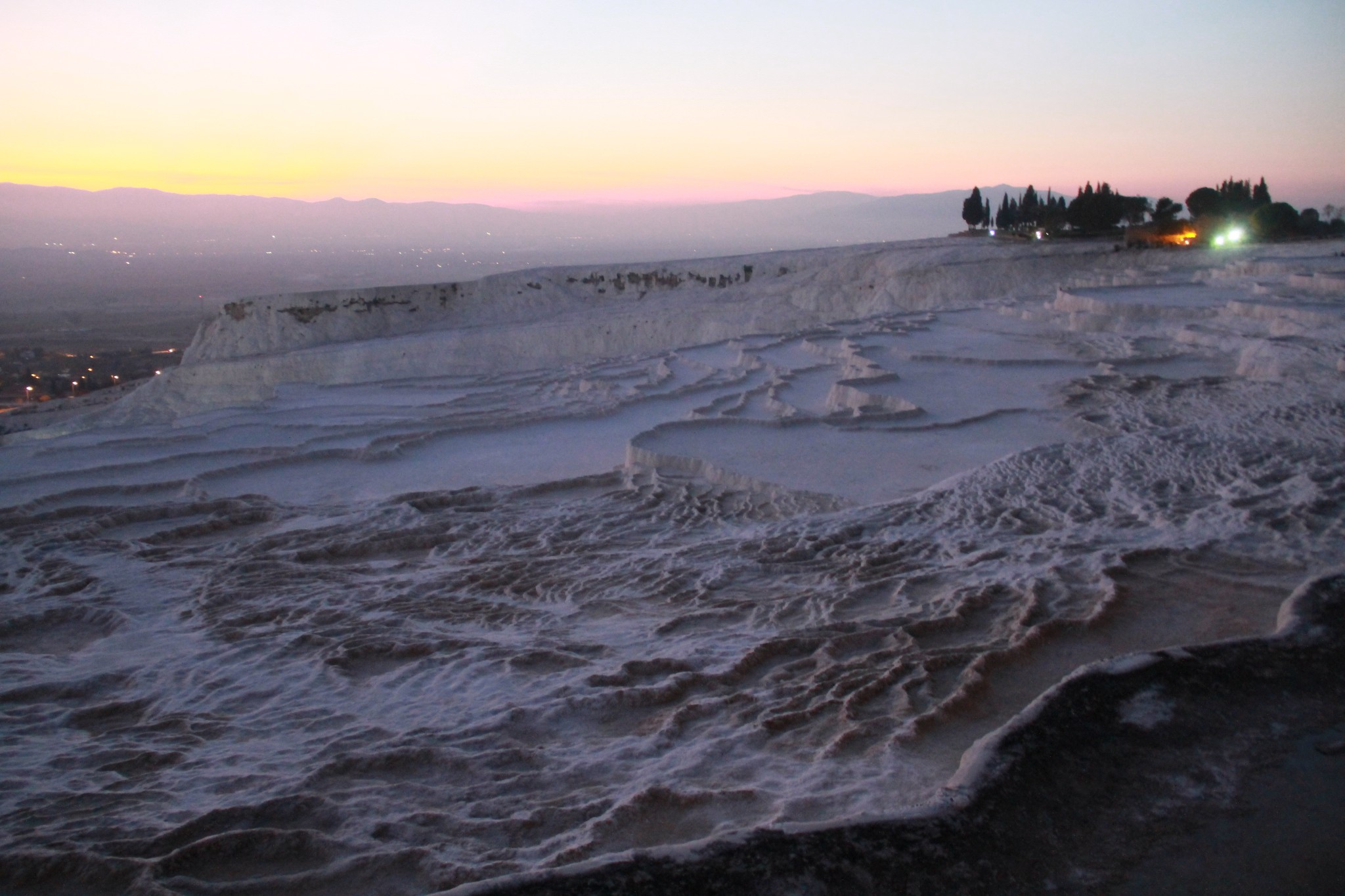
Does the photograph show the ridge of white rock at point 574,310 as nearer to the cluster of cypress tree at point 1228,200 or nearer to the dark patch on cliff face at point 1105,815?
the cluster of cypress tree at point 1228,200

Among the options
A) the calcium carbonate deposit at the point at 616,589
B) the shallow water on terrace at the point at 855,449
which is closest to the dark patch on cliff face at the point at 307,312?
the calcium carbonate deposit at the point at 616,589

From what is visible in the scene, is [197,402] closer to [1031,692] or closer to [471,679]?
[471,679]

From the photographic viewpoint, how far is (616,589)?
181 inches

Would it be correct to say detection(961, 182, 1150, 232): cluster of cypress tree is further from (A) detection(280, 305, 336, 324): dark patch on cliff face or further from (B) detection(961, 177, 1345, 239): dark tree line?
(A) detection(280, 305, 336, 324): dark patch on cliff face

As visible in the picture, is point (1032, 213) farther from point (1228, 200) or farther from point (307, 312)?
point (307, 312)

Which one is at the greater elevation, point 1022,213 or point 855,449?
point 1022,213

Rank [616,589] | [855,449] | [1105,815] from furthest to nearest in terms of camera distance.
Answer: [855,449]
[616,589]
[1105,815]

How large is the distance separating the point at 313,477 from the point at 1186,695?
6826mm

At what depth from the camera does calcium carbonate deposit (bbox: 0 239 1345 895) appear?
2.62m

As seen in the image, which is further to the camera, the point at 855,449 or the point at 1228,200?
the point at 1228,200

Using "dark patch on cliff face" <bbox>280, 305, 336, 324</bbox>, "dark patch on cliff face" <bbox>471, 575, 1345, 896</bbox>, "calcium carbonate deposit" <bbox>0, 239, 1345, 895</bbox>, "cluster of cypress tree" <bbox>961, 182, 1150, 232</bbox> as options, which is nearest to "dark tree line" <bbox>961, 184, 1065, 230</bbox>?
"cluster of cypress tree" <bbox>961, 182, 1150, 232</bbox>

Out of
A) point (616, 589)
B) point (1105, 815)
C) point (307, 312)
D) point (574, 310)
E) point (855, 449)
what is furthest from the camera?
point (574, 310)

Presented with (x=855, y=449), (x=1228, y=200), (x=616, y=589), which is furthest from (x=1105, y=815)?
(x=1228, y=200)

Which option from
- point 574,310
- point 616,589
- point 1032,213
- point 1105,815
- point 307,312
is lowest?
point 616,589
